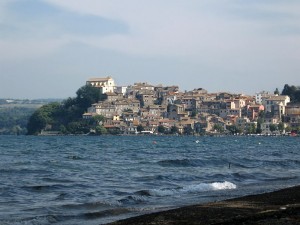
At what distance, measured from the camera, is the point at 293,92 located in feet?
619

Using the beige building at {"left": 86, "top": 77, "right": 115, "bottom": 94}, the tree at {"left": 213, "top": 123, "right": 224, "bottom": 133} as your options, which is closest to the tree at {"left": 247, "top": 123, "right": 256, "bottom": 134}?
the tree at {"left": 213, "top": 123, "right": 224, "bottom": 133}

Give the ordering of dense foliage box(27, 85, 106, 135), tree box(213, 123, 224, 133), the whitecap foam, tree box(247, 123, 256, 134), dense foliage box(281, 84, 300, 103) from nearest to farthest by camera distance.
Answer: the whitecap foam
dense foliage box(27, 85, 106, 135)
tree box(213, 123, 224, 133)
tree box(247, 123, 256, 134)
dense foliage box(281, 84, 300, 103)

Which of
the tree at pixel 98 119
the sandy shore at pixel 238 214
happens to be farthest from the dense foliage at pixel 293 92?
the sandy shore at pixel 238 214

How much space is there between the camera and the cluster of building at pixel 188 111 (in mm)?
162125

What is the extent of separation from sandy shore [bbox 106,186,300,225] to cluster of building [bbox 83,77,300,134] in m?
139

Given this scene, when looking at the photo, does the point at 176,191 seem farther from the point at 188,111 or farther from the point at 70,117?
the point at 188,111

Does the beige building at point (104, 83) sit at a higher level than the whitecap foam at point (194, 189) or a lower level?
higher

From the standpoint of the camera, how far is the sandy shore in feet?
44.9

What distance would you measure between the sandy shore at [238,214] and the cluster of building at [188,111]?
13902 cm

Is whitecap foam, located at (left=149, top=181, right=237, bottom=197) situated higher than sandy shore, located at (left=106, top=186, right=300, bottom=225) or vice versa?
sandy shore, located at (left=106, top=186, right=300, bottom=225)

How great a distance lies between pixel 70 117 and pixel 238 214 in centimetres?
15681

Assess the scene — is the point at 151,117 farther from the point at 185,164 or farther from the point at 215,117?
the point at 185,164

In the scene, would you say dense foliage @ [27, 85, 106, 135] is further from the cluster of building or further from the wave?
the wave

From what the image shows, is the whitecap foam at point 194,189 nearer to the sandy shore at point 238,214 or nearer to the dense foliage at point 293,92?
the sandy shore at point 238,214
